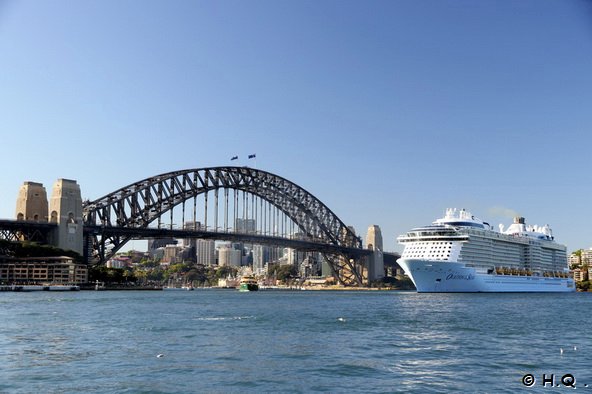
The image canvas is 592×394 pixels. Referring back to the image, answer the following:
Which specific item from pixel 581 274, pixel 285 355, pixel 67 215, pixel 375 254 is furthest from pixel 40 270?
pixel 581 274

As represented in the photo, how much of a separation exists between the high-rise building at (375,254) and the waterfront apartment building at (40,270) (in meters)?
78.1

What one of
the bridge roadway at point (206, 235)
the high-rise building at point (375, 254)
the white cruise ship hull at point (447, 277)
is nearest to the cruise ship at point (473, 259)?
the white cruise ship hull at point (447, 277)

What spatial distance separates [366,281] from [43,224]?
259ft

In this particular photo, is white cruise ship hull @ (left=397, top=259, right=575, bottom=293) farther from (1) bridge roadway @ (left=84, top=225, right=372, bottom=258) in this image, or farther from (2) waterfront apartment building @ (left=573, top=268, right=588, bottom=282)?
(2) waterfront apartment building @ (left=573, top=268, right=588, bottom=282)

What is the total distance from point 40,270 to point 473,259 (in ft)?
193

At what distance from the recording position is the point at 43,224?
96.4 metres

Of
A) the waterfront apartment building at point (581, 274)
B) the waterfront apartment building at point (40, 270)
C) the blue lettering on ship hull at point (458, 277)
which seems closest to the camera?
the blue lettering on ship hull at point (458, 277)

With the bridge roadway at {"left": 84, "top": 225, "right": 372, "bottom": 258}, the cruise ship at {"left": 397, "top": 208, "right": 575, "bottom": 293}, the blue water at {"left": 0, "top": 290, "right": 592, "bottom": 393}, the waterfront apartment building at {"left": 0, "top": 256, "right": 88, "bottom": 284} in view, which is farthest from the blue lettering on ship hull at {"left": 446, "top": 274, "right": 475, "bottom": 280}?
the waterfront apartment building at {"left": 0, "top": 256, "right": 88, "bottom": 284}

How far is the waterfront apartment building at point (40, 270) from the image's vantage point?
Result: 300ft

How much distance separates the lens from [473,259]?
3317 inches

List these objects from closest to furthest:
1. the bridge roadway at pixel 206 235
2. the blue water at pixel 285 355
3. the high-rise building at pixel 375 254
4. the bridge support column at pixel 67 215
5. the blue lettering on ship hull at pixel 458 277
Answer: the blue water at pixel 285 355 < the blue lettering on ship hull at pixel 458 277 < the bridge support column at pixel 67 215 < the bridge roadway at pixel 206 235 < the high-rise building at pixel 375 254

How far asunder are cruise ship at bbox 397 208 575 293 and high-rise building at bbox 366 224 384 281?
5709 centimetres

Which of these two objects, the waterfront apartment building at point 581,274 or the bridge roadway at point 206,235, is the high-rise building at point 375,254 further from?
the waterfront apartment building at point 581,274

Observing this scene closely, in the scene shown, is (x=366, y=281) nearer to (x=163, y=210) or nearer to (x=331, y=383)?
(x=163, y=210)
